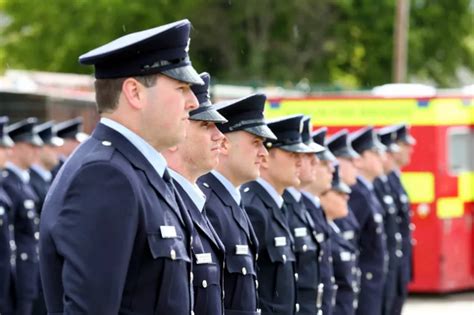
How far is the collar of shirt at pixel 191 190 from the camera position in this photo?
580cm

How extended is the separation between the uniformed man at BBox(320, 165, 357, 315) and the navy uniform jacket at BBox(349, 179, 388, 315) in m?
1.52

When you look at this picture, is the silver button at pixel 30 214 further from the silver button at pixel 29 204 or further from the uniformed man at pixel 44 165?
the uniformed man at pixel 44 165

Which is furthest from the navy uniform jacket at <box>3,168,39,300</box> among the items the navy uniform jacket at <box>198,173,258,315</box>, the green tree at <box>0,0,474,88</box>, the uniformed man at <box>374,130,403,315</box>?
the green tree at <box>0,0,474,88</box>

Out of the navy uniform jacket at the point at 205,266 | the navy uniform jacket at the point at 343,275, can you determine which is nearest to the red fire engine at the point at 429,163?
the navy uniform jacket at the point at 343,275

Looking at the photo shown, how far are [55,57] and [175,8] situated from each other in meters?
3.99

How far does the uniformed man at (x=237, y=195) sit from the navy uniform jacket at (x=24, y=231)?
16.2ft

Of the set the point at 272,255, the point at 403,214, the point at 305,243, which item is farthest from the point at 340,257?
the point at 403,214

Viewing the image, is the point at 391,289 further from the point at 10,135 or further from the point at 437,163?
the point at 437,163

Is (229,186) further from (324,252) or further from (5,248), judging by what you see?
(5,248)

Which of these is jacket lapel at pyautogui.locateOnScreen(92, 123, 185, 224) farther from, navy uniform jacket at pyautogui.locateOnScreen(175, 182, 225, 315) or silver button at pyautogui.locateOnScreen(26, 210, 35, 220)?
silver button at pyautogui.locateOnScreen(26, 210, 35, 220)

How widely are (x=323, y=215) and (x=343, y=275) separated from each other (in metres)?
0.70

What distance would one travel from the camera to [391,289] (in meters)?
12.9

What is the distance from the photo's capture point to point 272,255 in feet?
24.2

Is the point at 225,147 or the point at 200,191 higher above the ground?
the point at 225,147
